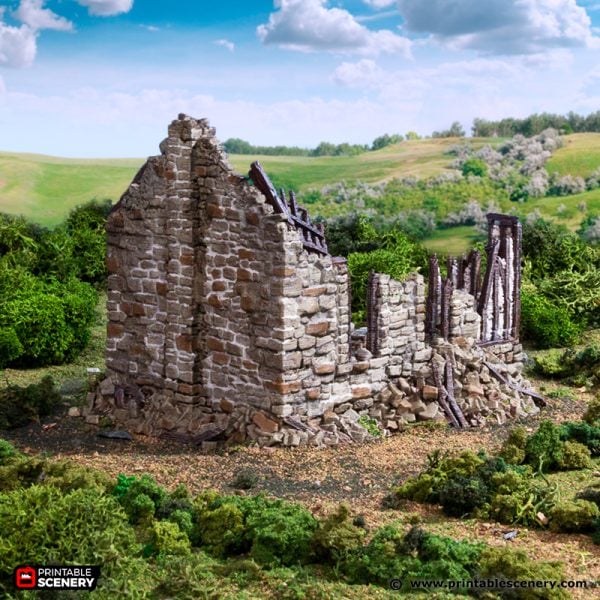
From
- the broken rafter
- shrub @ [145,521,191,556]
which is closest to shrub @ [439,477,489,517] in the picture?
shrub @ [145,521,191,556]

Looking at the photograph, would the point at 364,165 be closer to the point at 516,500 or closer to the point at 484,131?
the point at 484,131

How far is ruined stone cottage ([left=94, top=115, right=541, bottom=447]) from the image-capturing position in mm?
15461

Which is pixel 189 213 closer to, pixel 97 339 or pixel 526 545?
pixel 526 545

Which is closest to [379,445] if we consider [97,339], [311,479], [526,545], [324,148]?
[311,479]

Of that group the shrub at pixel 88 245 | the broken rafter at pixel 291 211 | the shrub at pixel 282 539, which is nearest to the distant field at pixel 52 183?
the shrub at pixel 88 245

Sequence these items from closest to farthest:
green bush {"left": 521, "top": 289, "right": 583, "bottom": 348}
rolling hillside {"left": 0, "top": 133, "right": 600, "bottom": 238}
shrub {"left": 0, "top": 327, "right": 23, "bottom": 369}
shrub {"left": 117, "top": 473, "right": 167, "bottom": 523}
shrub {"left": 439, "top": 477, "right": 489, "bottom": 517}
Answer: shrub {"left": 117, "top": 473, "right": 167, "bottom": 523}
shrub {"left": 439, "top": 477, "right": 489, "bottom": 517}
shrub {"left": 0, "top": 327, "right": 23, "bottom": 369}
green bush {"left": 521, "top": 289, "right": 583, "bottom": 348}
rolling hillside {"left": 0, "top": 133, "right": 600, "bottom": 238}

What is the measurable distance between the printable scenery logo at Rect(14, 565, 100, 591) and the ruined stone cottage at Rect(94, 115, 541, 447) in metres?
6.46

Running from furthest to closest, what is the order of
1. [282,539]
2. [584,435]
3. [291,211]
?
[291,211] < [584,435] < [282,539]

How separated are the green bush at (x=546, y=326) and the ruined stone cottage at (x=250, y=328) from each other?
6.67m

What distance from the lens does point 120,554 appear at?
965 cm

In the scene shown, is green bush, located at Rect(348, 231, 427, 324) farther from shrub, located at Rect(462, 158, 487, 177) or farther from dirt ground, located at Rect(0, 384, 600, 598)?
shrub, located at Rect(462, 158, 487, 177)

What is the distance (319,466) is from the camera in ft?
48.6

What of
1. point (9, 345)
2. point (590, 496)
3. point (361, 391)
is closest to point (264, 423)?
point (361, 391)

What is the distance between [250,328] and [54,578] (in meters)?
Answer: 7.02
